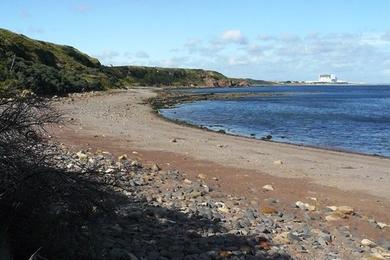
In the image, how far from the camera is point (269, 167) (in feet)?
52.1

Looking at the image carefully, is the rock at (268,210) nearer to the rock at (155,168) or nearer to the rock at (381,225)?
the rock at (381,225)

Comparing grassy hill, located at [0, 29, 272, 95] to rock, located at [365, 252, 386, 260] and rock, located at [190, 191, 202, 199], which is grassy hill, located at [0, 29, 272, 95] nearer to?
rock, located at [190, 191, 202, 199]

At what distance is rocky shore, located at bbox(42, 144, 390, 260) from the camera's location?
619 centimetres

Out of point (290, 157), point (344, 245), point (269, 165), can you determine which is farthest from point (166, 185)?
point (290, 157)

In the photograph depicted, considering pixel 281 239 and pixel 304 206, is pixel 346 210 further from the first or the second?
pixel 281 239

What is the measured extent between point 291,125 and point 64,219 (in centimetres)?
3357

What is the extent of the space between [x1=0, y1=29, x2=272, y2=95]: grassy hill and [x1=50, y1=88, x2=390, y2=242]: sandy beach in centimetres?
239

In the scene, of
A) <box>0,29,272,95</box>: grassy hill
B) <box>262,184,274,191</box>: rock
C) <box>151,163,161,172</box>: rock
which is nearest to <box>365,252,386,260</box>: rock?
<box>262,184,274,191</box>: rock

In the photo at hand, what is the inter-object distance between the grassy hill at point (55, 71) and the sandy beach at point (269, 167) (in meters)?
2.39

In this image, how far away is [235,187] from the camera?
475 inches

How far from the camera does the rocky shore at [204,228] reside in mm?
6188

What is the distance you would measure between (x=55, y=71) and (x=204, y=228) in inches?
2056

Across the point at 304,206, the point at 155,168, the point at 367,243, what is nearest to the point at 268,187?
the point at 304,206

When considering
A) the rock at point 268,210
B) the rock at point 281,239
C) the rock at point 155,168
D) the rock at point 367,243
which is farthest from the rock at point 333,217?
the rock at point 155,168
